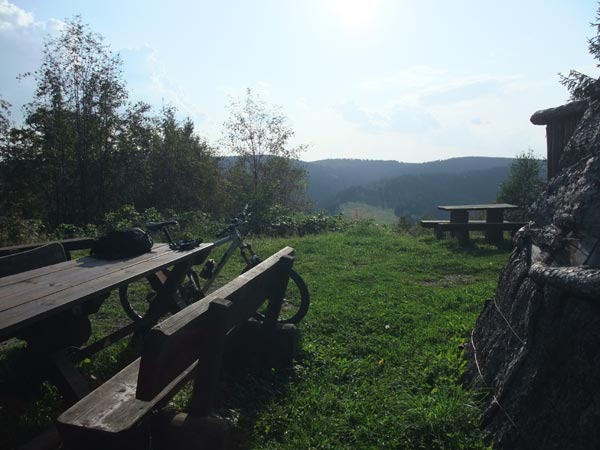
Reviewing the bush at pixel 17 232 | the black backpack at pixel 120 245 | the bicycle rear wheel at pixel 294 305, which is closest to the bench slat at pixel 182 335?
the black backpack at pixel 120 245

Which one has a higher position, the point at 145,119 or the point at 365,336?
the point at 145,119

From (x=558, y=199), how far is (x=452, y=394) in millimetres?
1376

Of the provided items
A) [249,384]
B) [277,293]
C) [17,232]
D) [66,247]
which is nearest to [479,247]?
[277,293]

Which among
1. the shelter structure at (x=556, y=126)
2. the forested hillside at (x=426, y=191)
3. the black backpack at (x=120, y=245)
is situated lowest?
the forested hillside at (x=426, y=191)

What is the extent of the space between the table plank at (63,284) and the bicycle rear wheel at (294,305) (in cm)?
131

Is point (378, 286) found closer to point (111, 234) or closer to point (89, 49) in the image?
point (111, 234)

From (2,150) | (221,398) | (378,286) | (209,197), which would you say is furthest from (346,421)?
(209,197)

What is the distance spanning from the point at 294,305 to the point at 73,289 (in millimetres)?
3262

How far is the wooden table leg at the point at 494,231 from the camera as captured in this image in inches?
419

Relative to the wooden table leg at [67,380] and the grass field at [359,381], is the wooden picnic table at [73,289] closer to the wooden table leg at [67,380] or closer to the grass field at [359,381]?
the wooden table leg at [67,380]

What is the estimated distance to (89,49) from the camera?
55.3 feet

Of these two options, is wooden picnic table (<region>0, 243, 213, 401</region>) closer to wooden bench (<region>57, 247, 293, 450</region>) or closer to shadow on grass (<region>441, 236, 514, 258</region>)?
wooden bench (<region>57, 247, 293, 450</region>)

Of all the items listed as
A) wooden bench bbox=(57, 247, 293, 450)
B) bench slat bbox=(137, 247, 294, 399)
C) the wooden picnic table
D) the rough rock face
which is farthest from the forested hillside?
wooden bench bbox=(57, 247, 293, 450)

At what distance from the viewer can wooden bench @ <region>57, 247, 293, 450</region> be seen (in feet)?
6.31
